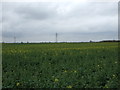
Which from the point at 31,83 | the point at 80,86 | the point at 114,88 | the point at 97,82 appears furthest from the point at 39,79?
the point at 114,88

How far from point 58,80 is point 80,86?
89cm

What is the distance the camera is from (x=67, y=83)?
598cm

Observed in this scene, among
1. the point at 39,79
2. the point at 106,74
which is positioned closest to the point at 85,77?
the point at 106,74

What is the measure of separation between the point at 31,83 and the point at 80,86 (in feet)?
5.65

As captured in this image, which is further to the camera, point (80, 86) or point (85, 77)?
point (85, 77)

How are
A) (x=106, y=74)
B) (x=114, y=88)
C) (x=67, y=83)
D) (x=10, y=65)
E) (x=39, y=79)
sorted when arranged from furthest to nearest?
1. (x=10, y=65)
2. (x=106, y=74)
3. (x=39, y=79)
4. (x=67, y=83)
5. (x=114, y=88)

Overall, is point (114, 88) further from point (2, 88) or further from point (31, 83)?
point (2, 88)

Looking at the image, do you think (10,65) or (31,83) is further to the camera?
(10,65)

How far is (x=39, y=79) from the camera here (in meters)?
6.50

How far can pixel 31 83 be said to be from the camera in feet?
19.9

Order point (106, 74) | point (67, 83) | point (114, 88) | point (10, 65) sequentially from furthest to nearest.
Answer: point (10, 65) < point (106, 74) < point (67, 83) < point (114, 88)

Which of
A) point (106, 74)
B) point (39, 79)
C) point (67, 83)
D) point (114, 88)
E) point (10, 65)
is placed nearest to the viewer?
point (114, 88)

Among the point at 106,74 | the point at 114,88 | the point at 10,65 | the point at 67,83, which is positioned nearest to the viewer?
the point at 114,88

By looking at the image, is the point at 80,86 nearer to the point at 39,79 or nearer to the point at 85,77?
Answer: the point at 85,77
